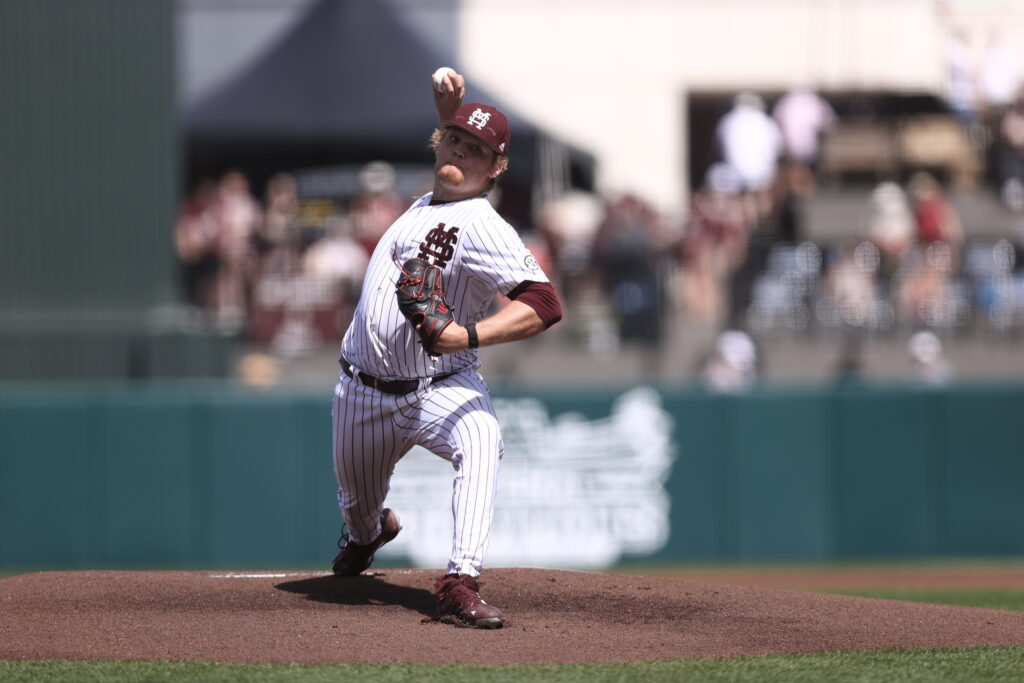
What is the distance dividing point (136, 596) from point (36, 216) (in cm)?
710

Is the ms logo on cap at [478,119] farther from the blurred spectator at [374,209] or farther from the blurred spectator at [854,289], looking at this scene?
the blurred spectator at [854,289]

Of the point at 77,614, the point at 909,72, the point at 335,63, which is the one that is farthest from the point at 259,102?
the point at 77,614

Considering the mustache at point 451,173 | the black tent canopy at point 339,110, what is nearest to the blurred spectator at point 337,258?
the black tent canopy at point 339,110

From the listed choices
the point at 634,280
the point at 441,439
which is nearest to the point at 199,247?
the point at 634,280

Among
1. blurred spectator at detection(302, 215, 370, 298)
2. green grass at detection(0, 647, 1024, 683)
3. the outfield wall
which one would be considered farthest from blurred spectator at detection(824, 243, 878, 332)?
green grass at detection(0, 647, 1024, 683)

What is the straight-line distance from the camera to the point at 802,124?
50.6 ft

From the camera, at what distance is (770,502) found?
37.8 feet

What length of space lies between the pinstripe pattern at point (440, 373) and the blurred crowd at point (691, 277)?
263 inches

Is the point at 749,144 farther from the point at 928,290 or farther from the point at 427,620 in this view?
the point at 427,620

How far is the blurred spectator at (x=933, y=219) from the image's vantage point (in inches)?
513

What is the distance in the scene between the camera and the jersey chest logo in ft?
16.6

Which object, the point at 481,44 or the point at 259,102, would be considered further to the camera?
the point at 481,44

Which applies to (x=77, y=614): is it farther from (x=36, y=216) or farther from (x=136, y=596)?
(x=36, y=216)

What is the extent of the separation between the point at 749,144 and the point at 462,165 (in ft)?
33.0
